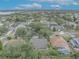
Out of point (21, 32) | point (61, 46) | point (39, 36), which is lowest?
point (61, 46)

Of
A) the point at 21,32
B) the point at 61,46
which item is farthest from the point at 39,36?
the point at 61,46

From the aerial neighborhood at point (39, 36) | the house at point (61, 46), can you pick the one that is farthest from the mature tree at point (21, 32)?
the house at point (61, 46)

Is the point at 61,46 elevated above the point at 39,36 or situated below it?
below

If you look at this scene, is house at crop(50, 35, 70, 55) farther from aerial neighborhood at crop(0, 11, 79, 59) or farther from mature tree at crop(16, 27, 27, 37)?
mature tree at crop(16, 27, 27, 37)

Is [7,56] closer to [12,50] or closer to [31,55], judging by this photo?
[12,50]

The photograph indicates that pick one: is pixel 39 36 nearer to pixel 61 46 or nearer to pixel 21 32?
pixel 21 32

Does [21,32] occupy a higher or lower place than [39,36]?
higher

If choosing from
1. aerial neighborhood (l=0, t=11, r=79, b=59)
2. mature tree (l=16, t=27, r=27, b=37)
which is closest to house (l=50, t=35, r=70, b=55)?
aerial neighborhood (l=0, t=11, r=79, b=59)

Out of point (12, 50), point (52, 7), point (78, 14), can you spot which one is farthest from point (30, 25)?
point (12, 50)

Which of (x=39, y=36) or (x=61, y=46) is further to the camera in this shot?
(x=39, y=36)
